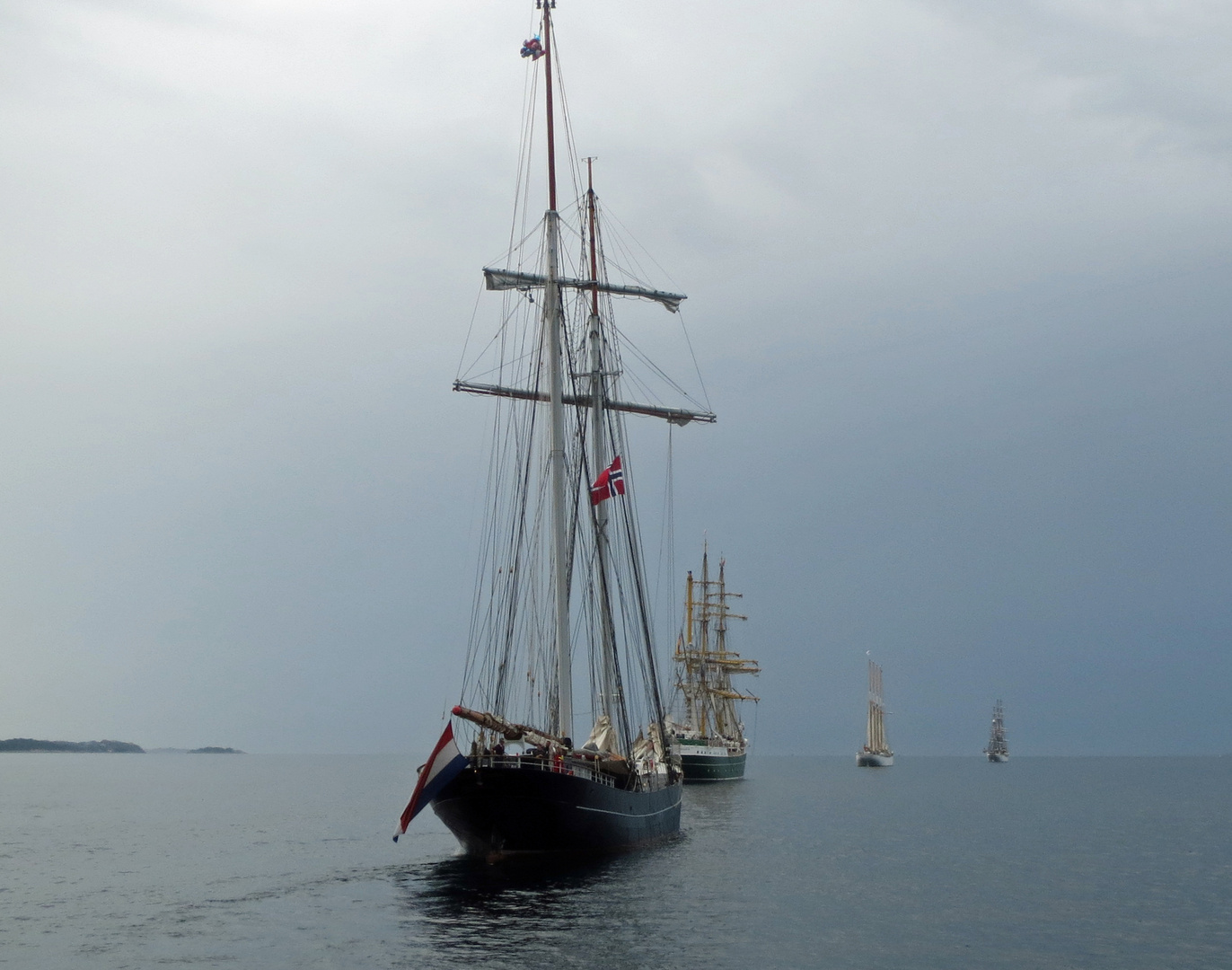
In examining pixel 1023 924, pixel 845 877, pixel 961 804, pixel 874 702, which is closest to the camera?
pixel 1023 924

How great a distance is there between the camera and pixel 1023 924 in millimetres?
32750

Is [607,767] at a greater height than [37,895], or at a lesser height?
greater

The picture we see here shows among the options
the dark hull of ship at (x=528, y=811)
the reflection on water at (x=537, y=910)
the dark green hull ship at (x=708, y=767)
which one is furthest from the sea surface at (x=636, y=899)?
the dark green hull ship at (x=708, y=767)

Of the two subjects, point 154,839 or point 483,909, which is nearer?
point 483,909

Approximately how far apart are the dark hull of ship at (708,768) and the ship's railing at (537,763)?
75.9 metres

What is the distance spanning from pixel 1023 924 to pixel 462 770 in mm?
16953

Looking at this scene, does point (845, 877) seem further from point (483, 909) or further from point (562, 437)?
point (562, 437)

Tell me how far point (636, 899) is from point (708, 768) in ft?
290

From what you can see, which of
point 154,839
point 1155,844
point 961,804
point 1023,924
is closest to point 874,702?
point 961,804

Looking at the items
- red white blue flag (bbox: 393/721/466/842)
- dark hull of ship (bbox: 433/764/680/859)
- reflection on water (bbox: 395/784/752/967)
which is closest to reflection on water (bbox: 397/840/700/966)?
reflection on water (bbox: 395/784/752/967)

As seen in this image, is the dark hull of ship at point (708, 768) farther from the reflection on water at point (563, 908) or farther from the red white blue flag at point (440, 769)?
the red white blue flag at point (440, 769)

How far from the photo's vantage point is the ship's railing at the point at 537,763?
35.8 m

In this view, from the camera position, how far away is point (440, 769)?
1383 inches

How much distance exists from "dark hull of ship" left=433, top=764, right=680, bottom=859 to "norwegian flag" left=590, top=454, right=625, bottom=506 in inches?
570
